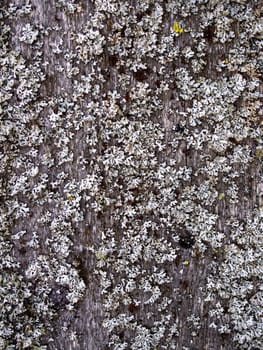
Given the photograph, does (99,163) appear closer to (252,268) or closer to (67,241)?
(67,241)

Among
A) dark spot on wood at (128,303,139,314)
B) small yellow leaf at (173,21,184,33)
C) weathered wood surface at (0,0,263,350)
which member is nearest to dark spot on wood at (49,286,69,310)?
weathered wood surface at (0,0,263,350)

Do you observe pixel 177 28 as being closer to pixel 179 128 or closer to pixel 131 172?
pixel 179 128

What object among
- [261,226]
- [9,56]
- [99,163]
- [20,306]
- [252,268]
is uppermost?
[9,56]

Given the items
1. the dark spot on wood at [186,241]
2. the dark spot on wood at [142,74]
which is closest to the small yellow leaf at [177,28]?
the dark spot on wood at [142,74]

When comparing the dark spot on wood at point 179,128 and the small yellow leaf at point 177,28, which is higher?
the small yellow leaf at point 177,28

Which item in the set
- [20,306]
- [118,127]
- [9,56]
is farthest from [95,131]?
[20,306]

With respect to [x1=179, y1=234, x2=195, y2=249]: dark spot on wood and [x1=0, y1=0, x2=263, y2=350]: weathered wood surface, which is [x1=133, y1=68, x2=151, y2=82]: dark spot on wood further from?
[x1=179, y1=234, x2=195, y2=249]: dark spot on wood

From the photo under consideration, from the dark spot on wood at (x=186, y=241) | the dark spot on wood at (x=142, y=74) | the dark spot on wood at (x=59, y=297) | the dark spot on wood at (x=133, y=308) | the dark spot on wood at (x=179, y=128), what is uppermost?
the dark spot on wood at (x=142, y=74)

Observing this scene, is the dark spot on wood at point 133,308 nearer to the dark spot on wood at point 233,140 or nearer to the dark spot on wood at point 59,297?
the dark spot on wood at point 59,297
